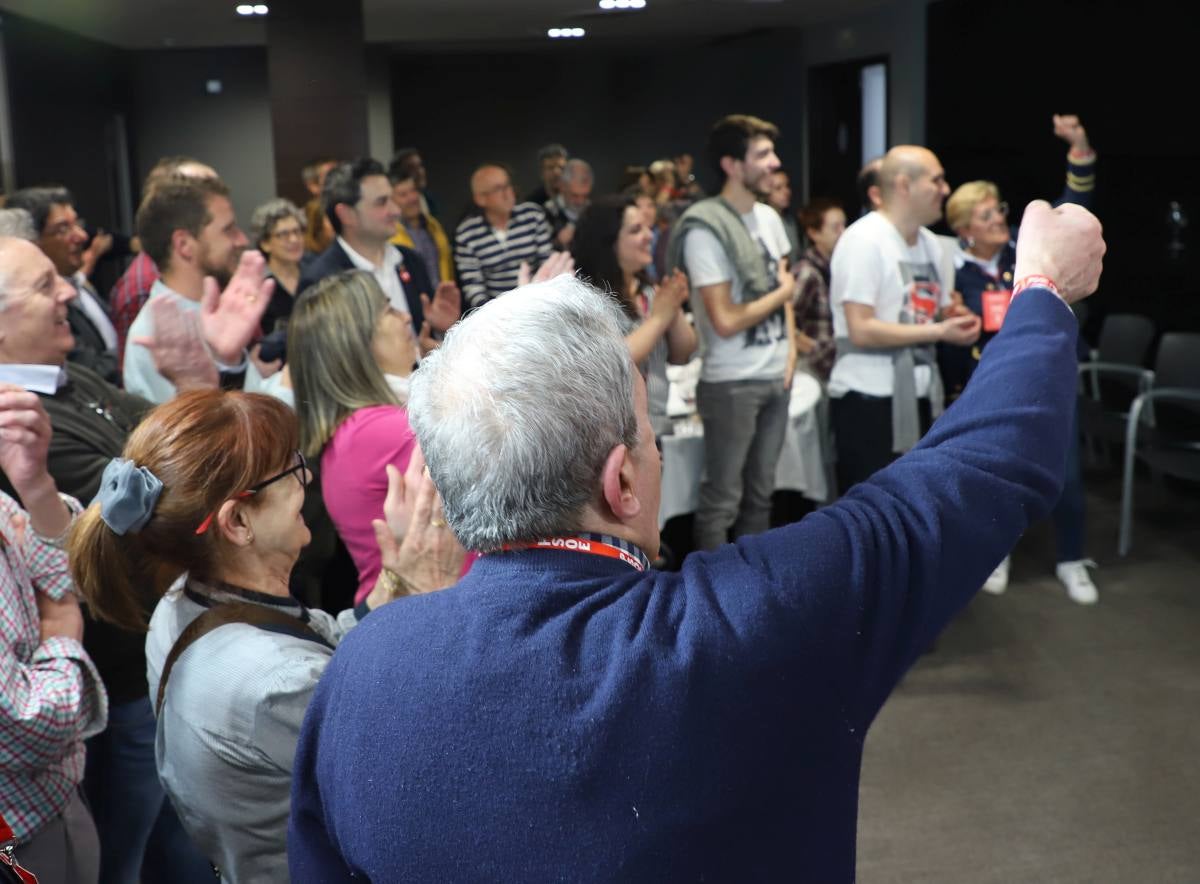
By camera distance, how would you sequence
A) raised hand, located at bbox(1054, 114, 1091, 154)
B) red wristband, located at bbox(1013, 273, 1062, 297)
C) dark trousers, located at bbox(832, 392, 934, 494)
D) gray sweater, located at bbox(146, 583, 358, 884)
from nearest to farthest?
red wristband, located at bbox(1013, 273, 1062, 297)
gray sweater, located at bbox(146, 583, 358, 884)
raised hand, located at bbox(1054, 114, 1091, 154)
dark trousers, located at bbox(832, 392, 934, 494)

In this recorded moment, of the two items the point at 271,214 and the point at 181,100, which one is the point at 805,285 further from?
the point at 181,100

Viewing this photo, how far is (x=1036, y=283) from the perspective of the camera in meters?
1.15

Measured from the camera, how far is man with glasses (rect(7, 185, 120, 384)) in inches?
147

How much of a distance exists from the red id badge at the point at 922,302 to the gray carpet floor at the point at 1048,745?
44.8 inches

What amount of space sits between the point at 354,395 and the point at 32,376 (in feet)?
1.87

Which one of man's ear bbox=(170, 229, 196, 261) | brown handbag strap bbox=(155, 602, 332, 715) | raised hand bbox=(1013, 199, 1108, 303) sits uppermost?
man's ear bbox=(170, 229, 196, 261)

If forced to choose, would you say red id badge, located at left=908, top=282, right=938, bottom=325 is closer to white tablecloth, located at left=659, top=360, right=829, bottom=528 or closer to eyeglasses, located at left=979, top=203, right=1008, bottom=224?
white tablecloth, located at left=659, top=360, right=829, bottom=528

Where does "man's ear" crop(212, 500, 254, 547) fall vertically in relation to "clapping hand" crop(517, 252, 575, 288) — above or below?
A: below

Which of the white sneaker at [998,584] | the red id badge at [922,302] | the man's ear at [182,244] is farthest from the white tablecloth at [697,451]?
the man's ear at [182,244]

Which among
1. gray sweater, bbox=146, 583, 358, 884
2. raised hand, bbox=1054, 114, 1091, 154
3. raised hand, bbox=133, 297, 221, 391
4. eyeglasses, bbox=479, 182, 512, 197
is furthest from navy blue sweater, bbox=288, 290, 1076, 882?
eyeglasses, bbox=479, 182, 512, 197

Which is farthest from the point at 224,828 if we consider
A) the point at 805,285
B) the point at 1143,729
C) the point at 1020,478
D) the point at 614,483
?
the point at 805,285

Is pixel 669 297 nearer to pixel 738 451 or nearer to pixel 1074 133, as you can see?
pixel 738 451

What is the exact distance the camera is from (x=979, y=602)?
456cm

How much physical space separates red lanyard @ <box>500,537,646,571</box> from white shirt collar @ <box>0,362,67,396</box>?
1.45 metres
